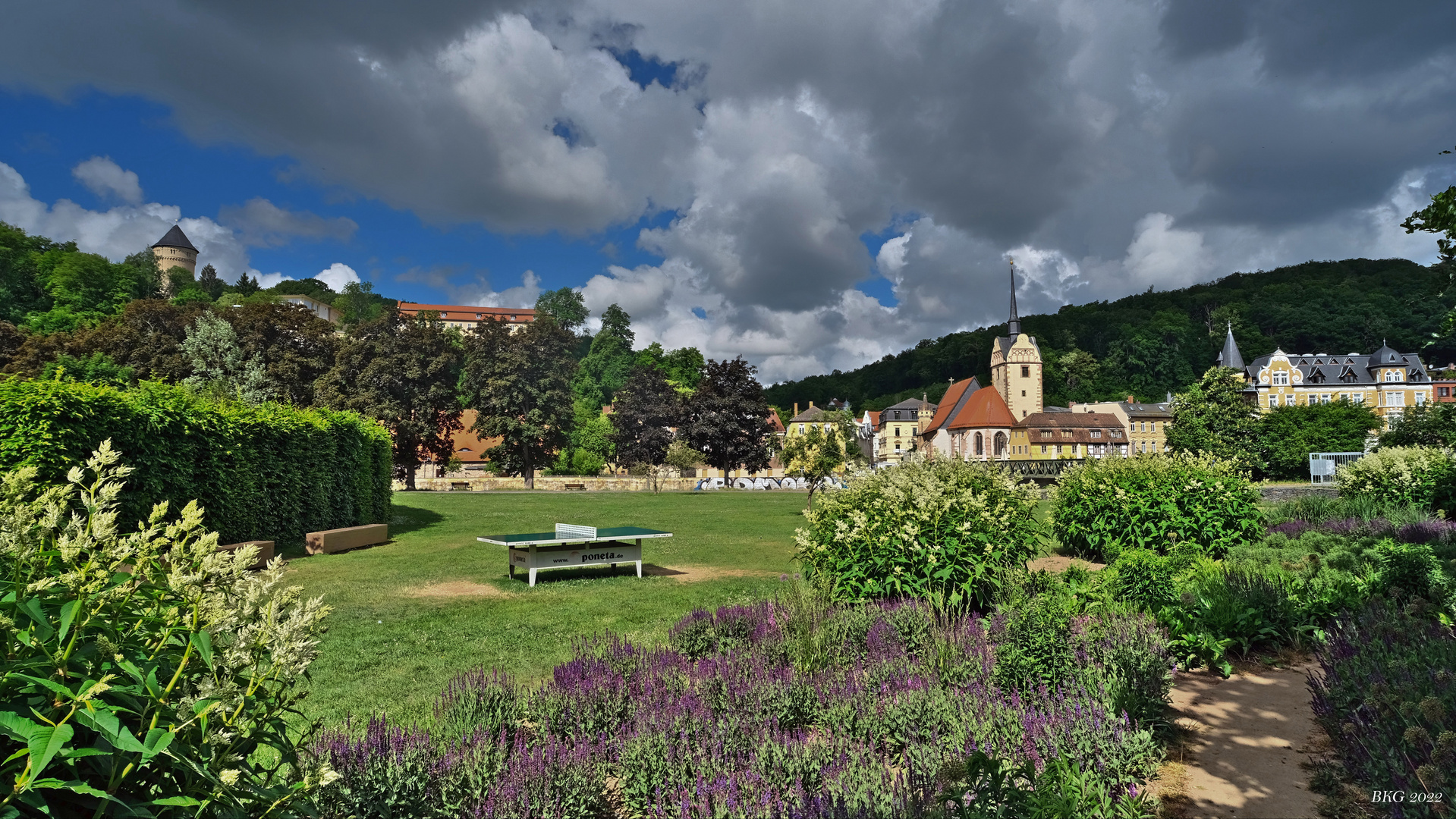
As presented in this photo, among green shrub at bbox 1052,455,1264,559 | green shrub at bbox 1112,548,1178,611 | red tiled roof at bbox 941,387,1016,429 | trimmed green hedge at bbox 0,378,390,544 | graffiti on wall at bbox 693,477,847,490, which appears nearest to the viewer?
green shrub at bbox 1112,548,1178,611

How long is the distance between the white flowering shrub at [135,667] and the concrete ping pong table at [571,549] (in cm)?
959

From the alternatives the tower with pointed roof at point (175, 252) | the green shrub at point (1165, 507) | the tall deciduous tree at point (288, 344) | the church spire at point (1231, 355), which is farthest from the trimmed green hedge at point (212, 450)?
the tower with pointed roof at point (175, 252)

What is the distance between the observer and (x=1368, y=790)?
353cm

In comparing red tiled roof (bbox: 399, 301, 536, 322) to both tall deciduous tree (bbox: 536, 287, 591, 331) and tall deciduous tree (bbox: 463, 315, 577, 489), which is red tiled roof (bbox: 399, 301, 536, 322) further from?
tall deciduous tree (bbox: 463, 315, 577, 489)

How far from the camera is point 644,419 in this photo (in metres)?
56.0

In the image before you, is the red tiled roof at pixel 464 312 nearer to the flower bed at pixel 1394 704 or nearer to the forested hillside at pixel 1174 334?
the forested hillside at pixel 1174 334

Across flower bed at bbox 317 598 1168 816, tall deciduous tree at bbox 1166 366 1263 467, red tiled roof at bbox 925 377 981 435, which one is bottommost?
flower bed at bbox 317 598 1168 816

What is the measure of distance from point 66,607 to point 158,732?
342 millimetres

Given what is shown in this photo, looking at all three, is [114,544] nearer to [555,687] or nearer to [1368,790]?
[555,687]

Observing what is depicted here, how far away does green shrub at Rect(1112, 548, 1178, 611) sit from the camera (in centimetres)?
680

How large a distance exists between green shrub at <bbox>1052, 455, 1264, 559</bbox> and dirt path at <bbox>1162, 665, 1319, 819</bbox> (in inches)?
198

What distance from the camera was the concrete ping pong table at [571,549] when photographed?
38.1 feet

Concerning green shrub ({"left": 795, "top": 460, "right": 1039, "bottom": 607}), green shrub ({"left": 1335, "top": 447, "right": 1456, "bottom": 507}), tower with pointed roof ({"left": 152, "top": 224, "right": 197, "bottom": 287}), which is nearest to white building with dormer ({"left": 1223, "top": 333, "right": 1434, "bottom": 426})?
green shrub ({"left": 1335, "top": 447, "right": 1456, "bottom": 507})

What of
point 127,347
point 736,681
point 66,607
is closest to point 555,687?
point 736,681
